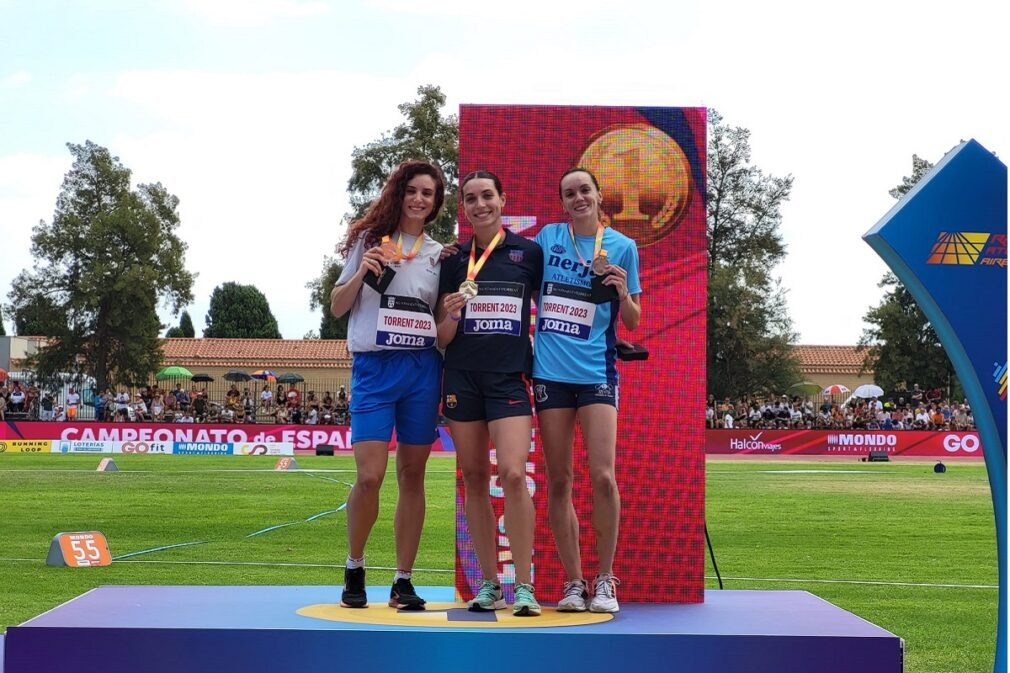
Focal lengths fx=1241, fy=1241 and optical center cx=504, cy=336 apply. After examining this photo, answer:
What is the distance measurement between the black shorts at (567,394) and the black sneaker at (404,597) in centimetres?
100

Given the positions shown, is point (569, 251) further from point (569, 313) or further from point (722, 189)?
point (722, 189)

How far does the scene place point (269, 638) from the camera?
4.95 m

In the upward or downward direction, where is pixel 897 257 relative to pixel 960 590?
upward

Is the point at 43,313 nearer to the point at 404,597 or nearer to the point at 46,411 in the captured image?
the point at 46,411

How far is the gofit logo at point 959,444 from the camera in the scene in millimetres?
35062

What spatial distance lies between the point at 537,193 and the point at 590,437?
1.43 m

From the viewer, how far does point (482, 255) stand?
5512mm

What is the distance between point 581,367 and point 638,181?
129cm

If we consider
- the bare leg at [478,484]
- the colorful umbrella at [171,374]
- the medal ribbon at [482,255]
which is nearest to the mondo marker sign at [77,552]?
the bare leg at [478,484]

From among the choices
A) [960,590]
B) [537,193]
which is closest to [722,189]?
[960,590]

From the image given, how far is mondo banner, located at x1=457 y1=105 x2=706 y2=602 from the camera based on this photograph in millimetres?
6246

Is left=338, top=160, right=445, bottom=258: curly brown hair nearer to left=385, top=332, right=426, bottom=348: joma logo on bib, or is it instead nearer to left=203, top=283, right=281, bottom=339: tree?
left=385, top=332, right=426, bottom=348: joma logo on bib

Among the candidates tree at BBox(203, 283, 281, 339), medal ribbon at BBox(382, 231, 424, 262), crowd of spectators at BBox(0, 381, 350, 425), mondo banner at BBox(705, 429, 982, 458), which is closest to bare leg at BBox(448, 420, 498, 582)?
medal ribbon at BBox(382, 231, 424, 262)

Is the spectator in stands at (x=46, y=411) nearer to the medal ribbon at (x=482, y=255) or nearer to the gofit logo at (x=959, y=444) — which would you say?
the gofit logo at (x=959, y=444)
